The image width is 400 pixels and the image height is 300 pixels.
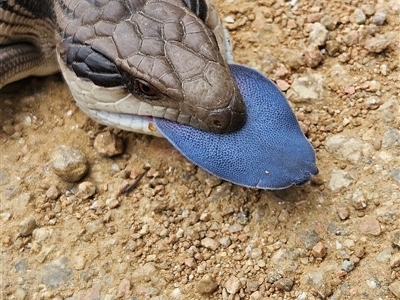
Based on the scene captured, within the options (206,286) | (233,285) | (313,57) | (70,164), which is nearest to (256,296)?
(233,285)

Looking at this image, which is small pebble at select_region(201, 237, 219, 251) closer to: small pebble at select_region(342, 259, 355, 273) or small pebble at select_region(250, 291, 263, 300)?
small pebble at select_region(250, 291, 263, 300)

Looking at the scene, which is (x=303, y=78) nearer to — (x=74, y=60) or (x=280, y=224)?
(x=280, y=224)

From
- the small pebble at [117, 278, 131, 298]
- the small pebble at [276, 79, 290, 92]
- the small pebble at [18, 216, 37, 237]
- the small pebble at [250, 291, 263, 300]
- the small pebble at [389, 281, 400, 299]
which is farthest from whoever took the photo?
the small pebble at [276, 79, 290, 92]

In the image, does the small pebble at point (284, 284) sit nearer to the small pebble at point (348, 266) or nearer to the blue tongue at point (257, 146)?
the small pebble at point (348, 266)

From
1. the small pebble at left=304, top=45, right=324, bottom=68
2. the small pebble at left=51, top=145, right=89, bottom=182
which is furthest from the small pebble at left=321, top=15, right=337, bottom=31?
the small pebble at left=51, top=145, right=89, bottom=182

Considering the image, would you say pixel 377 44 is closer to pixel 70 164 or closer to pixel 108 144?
pixel 108 144

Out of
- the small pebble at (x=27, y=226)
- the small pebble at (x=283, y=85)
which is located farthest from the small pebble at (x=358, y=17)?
the small pebble at (x=27, y=226)

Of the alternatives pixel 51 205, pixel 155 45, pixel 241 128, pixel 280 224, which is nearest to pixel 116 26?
pixel 155 45
